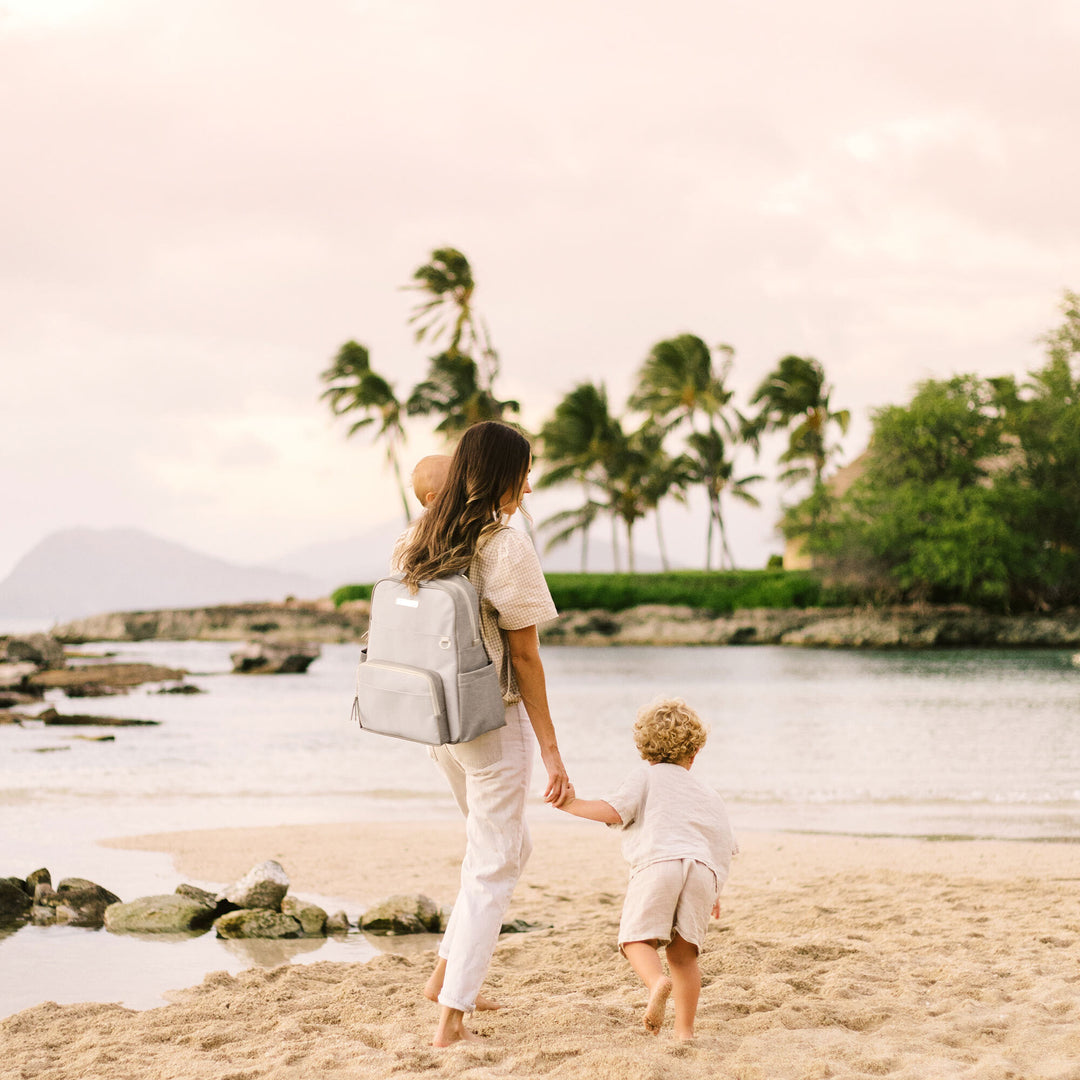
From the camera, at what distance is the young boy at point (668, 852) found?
3260 millimetres

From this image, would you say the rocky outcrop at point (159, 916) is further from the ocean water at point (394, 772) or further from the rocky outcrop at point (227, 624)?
the rocky outcrop at point (227, 624)

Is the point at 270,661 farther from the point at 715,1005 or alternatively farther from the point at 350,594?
the point at 715,1005

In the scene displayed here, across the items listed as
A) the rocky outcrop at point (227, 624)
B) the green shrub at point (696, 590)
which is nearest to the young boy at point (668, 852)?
the green shrub at point (696, 590)

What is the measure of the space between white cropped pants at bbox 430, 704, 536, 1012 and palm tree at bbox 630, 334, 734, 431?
152 ft

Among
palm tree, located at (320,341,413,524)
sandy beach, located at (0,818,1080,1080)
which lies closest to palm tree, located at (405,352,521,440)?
palm tree, located at (320,341,413,524)

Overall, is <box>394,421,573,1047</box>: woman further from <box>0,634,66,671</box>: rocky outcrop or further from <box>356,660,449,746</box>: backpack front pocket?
<box>0,634,66,671</box>: rocky outcrop

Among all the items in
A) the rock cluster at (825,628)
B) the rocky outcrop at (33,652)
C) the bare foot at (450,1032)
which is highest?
the bare foot at (450,1032)

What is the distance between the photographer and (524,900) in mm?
5980

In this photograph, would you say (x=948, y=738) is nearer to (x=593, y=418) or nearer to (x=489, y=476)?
(x=489, y=476)

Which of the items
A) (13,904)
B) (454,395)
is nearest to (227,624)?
(454,395)

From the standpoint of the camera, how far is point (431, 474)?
3465 millimetres

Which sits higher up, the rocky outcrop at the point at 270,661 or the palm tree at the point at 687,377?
the palm tree at the point at 687,377

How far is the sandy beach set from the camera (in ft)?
10.1

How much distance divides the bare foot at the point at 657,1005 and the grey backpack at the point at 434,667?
3.22 feet
